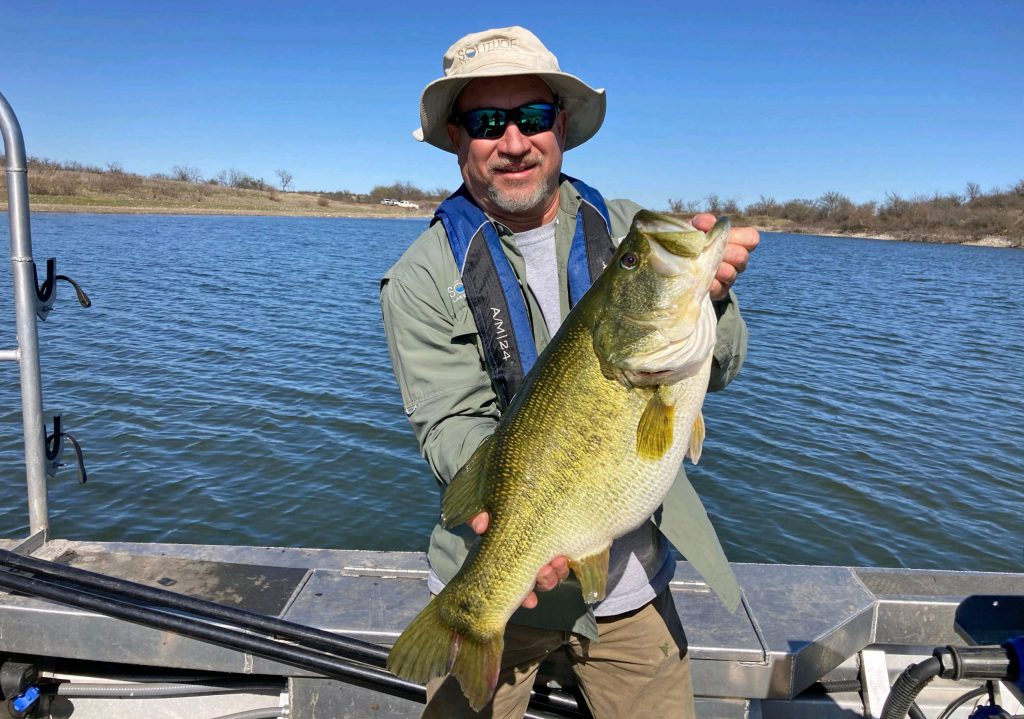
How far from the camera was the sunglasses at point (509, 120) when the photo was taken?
9.55 feet

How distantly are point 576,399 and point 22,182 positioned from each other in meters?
3.06

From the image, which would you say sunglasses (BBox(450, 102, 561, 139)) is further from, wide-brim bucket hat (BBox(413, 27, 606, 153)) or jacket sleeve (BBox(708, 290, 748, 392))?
jacket sleeve (BBox(708, 290, 748, 392))

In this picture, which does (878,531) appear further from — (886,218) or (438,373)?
(886,218)

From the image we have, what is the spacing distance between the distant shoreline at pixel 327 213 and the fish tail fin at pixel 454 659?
6080 cm

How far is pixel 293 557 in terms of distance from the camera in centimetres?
385

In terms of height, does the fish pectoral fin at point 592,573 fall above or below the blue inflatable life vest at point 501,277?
below

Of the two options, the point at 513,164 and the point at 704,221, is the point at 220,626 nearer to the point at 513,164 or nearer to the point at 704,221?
the point at 513,164

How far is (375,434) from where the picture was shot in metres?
11.4

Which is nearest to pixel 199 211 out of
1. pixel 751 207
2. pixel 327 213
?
pixel 327 213

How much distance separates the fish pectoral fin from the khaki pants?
0.52m

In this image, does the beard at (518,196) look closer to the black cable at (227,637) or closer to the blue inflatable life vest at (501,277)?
the blue inflatable life vest at (501,277)

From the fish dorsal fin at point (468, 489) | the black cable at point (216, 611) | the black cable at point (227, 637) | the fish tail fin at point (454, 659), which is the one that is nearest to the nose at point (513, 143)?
the fish dorsal fin at point (468, 489)

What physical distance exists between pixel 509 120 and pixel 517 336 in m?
0.90

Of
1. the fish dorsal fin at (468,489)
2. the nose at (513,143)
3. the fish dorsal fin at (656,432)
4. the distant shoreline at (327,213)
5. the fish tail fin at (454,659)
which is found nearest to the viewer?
the fish dorsal fin at (656,432)
